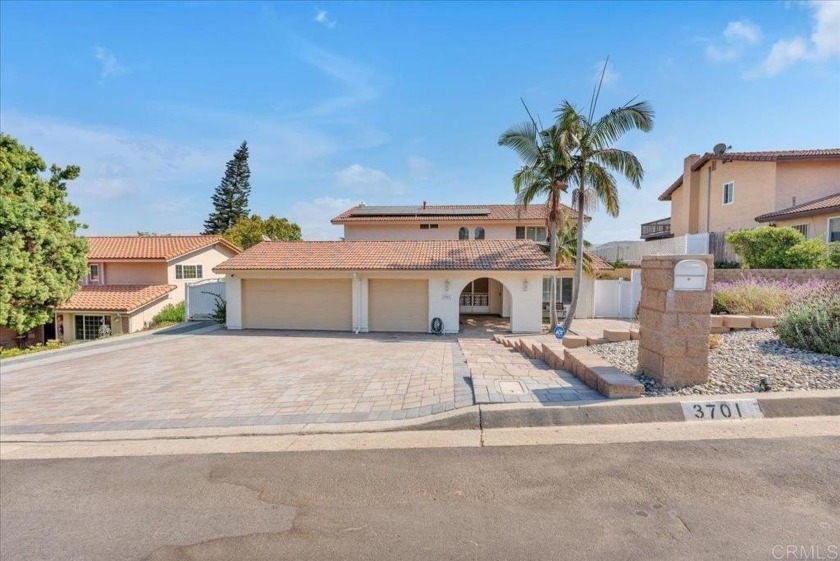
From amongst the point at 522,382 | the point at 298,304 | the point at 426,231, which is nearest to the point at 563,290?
the point at 426,231

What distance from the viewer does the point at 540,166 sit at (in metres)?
14.7

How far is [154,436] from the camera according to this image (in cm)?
548

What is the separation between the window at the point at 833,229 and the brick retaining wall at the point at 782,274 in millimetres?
6689

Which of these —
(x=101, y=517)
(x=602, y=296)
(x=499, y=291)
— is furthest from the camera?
(x=499, y=291)

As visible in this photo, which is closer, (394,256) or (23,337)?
(394,256)

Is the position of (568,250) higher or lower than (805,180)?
lower

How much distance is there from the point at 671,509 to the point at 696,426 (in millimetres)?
1835

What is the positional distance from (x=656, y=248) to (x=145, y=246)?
31.3 m

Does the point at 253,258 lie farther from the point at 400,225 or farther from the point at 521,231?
the point at 521,231

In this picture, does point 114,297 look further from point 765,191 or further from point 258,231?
point 765,191

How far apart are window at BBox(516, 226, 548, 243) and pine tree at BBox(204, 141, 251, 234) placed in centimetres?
3771

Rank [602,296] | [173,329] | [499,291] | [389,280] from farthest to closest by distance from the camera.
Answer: [499,291] < [602,296] < [173,329] < [389,280]

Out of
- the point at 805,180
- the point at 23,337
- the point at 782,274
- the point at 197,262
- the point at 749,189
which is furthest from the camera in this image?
the point at 197,262

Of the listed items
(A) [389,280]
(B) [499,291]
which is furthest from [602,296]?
(A) [389,280]
